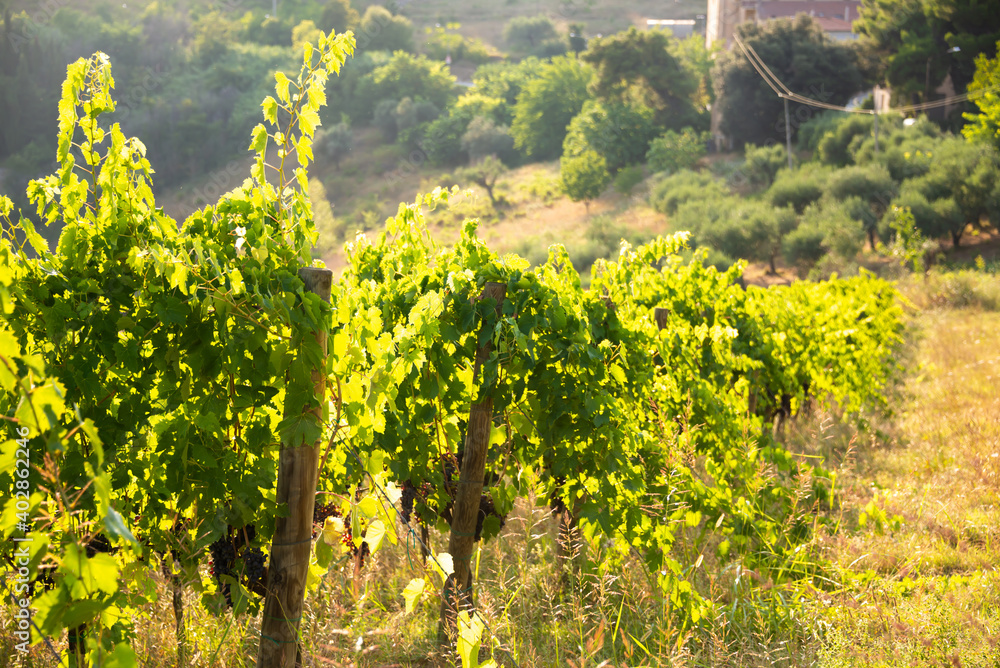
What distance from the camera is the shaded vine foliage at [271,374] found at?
1642 mm

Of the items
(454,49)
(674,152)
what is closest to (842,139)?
(674,152)

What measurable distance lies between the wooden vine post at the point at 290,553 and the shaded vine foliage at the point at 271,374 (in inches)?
3.3

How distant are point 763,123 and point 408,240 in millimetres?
36030

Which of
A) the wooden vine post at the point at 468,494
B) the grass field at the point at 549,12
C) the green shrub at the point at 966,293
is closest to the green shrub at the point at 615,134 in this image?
the green shrub at the point at 966,293

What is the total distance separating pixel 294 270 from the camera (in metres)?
1.70

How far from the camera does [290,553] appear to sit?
1.76 meters

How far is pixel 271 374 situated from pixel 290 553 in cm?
47

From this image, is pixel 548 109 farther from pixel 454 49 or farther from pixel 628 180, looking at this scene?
pixel 454 49

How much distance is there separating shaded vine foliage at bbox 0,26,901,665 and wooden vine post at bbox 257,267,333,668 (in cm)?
8

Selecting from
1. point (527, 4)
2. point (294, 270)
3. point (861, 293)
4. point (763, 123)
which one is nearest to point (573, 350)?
point (294, 270)

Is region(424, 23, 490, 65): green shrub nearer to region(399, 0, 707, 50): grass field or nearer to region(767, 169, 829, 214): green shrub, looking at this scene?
region(399, 0, 707, 50): grass field

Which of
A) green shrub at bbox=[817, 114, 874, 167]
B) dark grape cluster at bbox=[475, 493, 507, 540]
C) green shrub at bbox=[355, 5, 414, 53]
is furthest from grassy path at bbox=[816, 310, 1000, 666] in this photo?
green shrub at bbox=[355, 5, 414, 53]

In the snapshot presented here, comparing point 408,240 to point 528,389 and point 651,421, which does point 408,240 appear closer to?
point 528,389

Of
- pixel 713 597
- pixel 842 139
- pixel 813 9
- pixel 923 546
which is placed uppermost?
pixel 813 9
